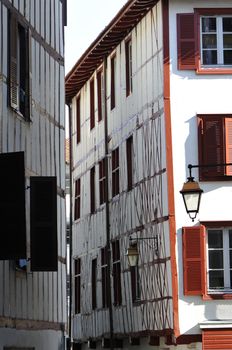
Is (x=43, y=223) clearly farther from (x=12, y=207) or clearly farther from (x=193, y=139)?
(x=193, y=139)

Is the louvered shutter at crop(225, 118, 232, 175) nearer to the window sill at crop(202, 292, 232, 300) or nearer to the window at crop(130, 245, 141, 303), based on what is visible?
the window sill at crop(202, 292, 232, 300)

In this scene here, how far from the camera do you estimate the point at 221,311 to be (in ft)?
86.1

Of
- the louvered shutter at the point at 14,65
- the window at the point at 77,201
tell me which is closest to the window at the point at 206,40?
the louvered shutter at the point at 14,65

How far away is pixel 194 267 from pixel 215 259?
1.91 feet

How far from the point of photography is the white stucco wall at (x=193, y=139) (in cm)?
2620

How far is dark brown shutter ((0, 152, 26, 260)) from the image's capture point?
13695 mm

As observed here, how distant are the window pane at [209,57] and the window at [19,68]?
9708mm

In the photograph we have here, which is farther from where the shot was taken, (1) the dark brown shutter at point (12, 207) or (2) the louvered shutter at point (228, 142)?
(2) the louvered shutter at point (228, 142)

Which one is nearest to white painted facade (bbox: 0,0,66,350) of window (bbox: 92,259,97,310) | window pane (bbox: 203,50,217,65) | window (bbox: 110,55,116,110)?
window pane (bbox: 203,50,217,65)

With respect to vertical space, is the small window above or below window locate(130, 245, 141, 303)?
above

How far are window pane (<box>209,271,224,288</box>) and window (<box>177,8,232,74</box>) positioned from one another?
15.1 feet

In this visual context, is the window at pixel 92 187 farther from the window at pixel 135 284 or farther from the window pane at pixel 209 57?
the window pane at pixel 209 57

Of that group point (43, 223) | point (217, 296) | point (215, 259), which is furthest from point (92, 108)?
point (43, 223)

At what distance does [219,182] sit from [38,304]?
910 cm
